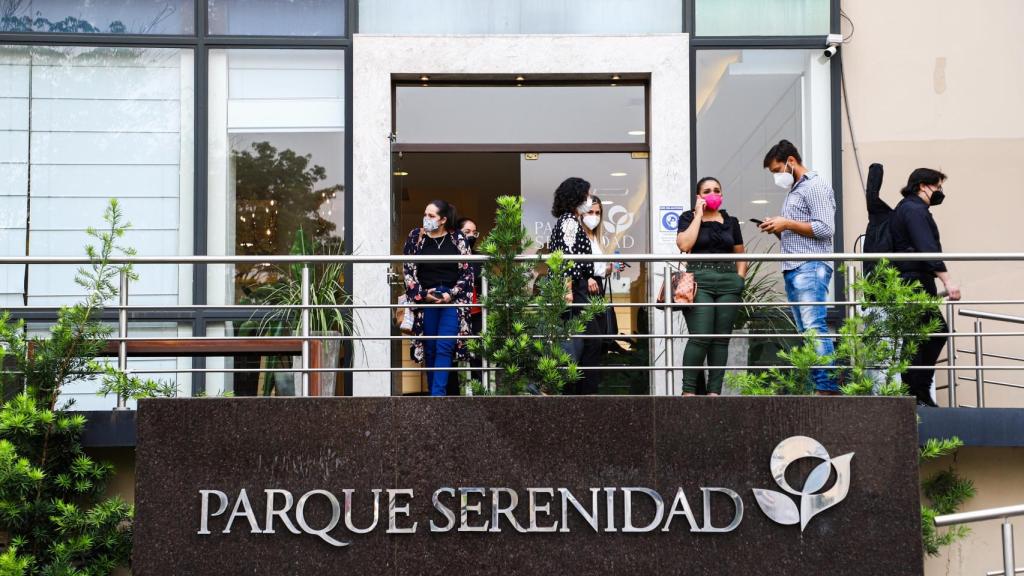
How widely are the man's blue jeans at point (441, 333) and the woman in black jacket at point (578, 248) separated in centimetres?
93

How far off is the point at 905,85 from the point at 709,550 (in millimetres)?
5428

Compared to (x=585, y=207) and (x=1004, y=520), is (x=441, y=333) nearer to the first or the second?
(x=585, y=207)

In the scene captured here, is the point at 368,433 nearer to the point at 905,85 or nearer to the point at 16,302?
the point at 16,302

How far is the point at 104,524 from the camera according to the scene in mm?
6336

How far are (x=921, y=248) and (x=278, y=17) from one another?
233 inches

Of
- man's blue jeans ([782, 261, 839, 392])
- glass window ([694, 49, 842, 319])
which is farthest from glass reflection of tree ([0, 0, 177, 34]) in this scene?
man's blue jeans ([782, 261, 839, 392])

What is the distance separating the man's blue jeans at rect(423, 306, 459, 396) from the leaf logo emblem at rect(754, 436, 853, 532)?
8.83 feet

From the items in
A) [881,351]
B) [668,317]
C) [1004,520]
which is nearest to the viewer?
[1004,520]

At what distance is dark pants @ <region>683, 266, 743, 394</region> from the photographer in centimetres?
718

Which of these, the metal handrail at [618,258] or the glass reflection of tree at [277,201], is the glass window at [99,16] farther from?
the metal handrail at [618,258]

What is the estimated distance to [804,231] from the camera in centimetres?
750

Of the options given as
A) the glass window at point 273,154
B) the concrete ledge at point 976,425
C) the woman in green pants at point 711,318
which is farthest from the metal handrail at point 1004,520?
the glass window at point 273,154

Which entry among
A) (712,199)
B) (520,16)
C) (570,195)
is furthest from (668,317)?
(520,16)

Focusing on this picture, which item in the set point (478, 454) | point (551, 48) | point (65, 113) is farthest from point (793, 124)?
point (65, 113)
